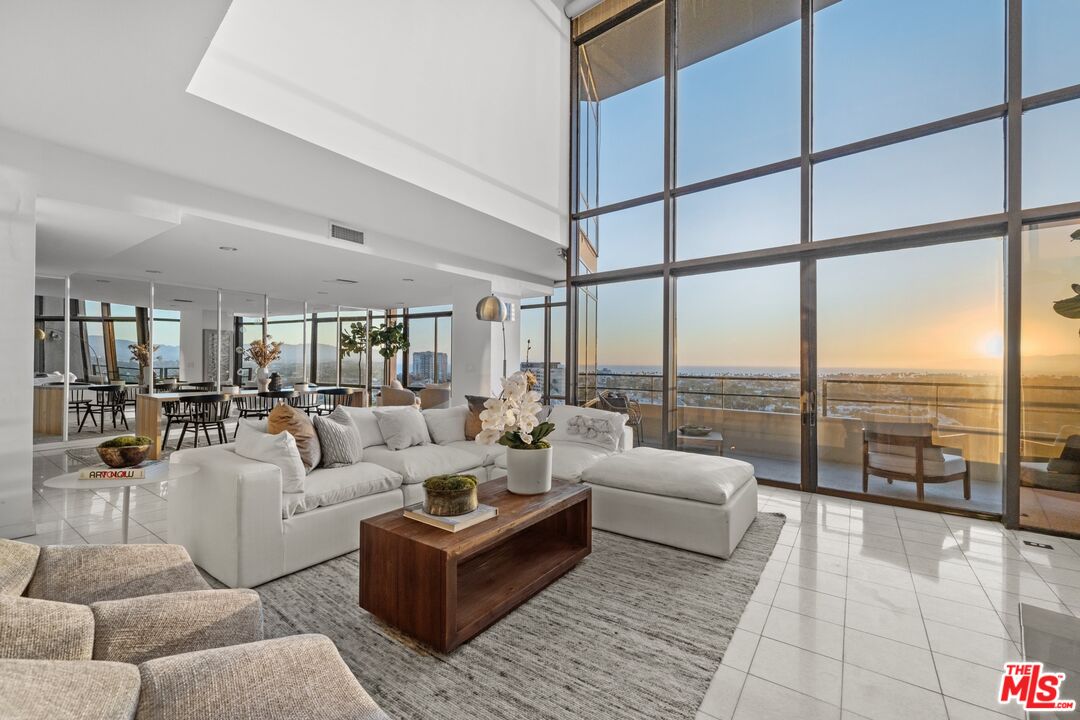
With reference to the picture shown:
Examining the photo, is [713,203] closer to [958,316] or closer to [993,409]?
[958,316]

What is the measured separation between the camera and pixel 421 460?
3.63m

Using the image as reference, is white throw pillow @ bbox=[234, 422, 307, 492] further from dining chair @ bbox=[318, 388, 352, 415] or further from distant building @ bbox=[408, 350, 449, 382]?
distant building @ bbox=[408, 350, 449, 382]

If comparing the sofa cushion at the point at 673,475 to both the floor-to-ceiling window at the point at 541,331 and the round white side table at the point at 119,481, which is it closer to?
the round white side table at the point at 119,481

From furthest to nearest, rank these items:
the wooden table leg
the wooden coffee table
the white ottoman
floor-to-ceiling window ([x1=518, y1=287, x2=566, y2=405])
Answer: floor-to-ceiling window ([x1=518, y1=287, x2=566, y2=405]) → the wooden table leg → the white ottoman → the wooden coffee table

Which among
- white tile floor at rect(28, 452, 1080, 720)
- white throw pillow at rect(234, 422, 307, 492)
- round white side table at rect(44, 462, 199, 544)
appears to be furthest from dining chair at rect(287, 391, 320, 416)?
round white side table at rect(44, 462, 199, 544)

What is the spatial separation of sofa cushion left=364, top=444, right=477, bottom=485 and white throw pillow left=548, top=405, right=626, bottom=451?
961mm

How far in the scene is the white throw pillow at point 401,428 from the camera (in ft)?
12.9

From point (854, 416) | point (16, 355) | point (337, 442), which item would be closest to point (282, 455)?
point (337, 442)

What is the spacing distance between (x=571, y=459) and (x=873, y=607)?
6.84 feet

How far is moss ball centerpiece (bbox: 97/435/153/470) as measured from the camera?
235 cm

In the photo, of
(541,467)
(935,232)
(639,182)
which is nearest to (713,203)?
(639,182)

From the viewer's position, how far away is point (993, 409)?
3.85 metres

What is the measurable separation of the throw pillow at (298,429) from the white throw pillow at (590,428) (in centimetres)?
215

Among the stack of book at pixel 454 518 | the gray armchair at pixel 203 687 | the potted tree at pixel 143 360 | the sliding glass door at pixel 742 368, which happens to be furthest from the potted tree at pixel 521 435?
the potted tree at pixel 143 360
